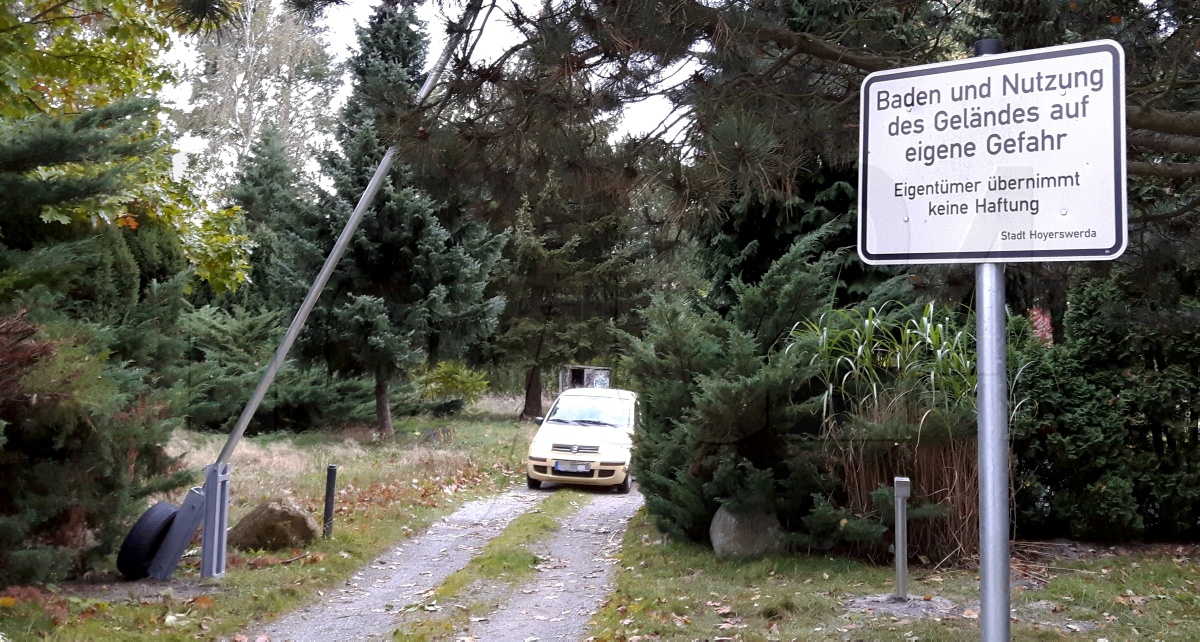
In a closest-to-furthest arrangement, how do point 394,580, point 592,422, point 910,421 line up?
point 910,421 → point 394,580 → point 592,422

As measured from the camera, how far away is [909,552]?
8.59 metres

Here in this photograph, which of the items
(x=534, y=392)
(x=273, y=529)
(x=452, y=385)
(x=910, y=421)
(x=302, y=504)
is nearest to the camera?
(x=910, y=421)

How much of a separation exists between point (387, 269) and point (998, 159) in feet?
69.2

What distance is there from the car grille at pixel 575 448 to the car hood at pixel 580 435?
0.09 metres

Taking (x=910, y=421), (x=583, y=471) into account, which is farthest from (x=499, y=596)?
(x=583, y=471)

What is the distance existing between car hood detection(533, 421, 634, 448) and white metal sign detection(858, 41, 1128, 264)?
42.6 feet

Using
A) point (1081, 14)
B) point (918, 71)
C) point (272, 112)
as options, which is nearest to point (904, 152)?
point (918, 71)

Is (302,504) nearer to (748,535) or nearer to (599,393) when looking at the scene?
(748,535)

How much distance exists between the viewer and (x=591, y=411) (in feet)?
52.5

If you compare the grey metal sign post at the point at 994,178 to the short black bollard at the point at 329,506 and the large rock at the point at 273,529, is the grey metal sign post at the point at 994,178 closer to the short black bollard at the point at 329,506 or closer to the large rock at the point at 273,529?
the large rock at the point at 273,529

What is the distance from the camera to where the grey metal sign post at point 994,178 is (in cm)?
206

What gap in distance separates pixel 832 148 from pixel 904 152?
178 inches

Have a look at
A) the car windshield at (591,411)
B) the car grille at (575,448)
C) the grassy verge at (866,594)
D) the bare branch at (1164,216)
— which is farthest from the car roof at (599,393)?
the bare branch at (1164,216)

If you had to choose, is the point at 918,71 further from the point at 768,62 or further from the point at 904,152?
the point at 768,62
